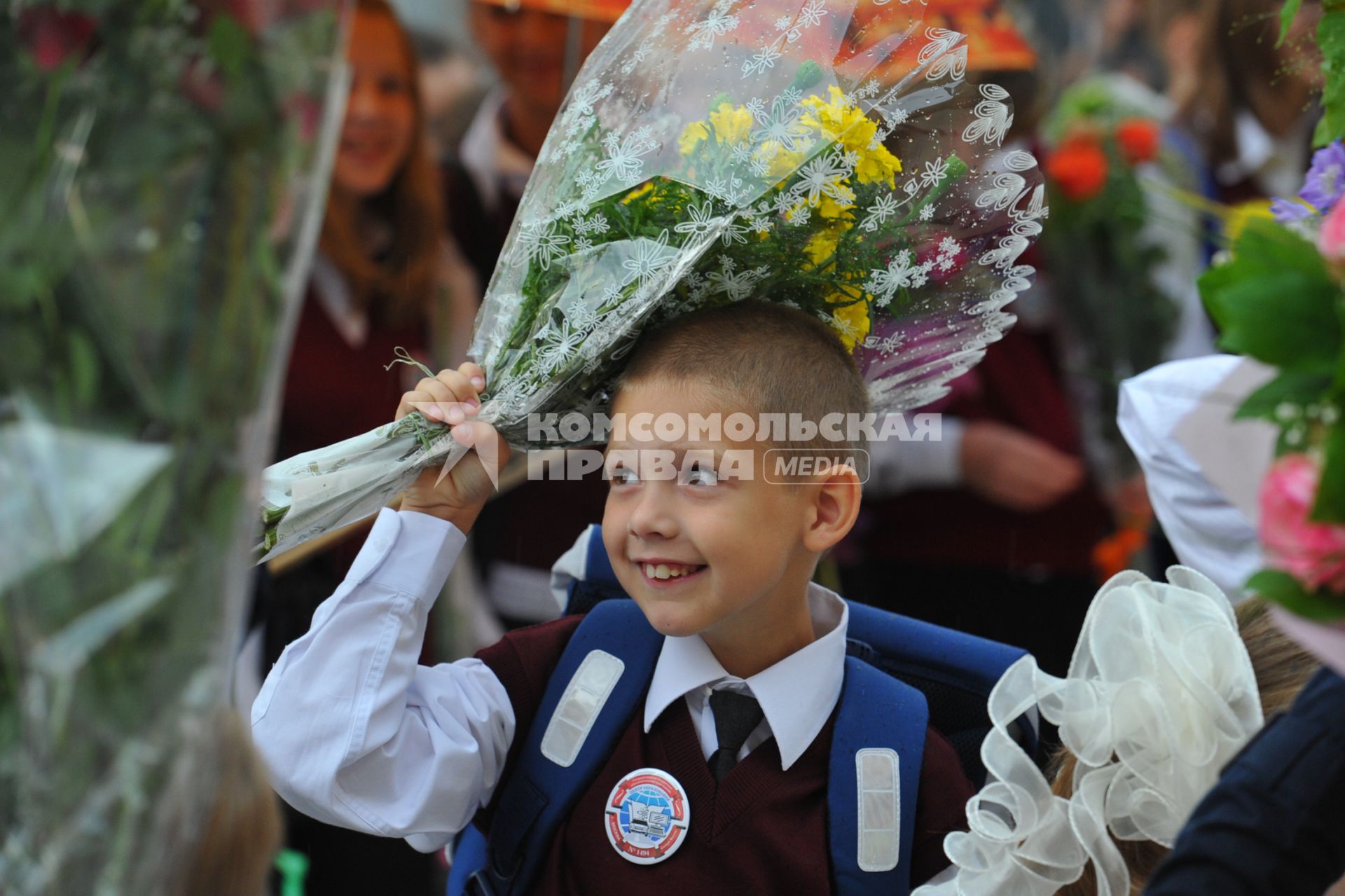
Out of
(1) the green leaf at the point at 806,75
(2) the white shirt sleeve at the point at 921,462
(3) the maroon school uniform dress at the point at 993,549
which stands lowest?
(3) the maroon school uniform dress at the point at 993,549

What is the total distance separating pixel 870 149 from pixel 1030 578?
92.9 inches

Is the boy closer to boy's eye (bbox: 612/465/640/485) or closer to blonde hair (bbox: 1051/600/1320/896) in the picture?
boy's eye (bbox: 612/465/640/485)

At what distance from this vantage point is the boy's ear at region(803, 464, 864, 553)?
1845 mm

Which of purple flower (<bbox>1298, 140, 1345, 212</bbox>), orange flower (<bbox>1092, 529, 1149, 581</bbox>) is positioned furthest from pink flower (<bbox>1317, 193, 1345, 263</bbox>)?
orange flower (<bbox>1092, 529, 1149, 581</bbox>)

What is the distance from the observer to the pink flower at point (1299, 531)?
38.0 inches

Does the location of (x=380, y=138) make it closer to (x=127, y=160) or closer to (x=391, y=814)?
(x=391, y=814)

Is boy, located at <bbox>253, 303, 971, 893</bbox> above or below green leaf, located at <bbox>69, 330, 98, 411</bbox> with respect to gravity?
below

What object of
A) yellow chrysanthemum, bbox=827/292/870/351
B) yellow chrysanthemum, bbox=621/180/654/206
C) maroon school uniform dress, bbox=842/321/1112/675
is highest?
yellow chrysanthemum, bbox=621/180/654/206

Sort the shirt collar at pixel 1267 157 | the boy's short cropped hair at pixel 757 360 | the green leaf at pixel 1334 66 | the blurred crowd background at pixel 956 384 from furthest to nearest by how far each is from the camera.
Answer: the shirt collar at pixel 1267 157, the blurred crowd background at pixel 956 384, the boy's short cropped hair at pixel 757 360, the green leaf at pixel 1334 66

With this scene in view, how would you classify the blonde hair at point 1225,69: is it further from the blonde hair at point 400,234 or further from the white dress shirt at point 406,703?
the white dress shirt at point 406,703

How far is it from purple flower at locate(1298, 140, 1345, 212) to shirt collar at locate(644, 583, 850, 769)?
0.83m

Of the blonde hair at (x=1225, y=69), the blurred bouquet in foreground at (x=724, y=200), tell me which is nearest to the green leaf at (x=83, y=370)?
the blurred bouquet in foreground at (x=724, y=200)

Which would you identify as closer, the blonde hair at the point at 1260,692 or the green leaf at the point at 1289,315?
the green leaf at the point at 1289,315

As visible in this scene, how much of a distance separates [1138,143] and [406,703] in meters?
3.44
